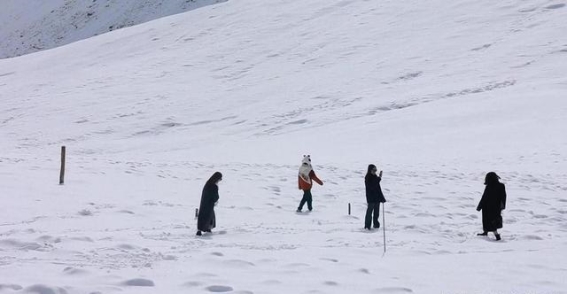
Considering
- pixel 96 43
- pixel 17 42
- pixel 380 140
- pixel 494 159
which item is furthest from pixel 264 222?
pixel 17 42

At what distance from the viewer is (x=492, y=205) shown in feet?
41.7

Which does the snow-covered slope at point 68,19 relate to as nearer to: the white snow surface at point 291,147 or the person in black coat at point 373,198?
the white snow surface at point 291,147

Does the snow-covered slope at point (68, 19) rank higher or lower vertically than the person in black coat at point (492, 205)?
higher

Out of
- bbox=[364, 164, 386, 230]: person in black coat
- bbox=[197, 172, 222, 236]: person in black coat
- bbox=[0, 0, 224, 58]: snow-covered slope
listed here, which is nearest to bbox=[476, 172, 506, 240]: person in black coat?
bbox=[364, 164, 386, 230]: person in black coat

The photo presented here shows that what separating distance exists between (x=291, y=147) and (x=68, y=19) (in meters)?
70.0

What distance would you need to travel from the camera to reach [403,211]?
52.2ft

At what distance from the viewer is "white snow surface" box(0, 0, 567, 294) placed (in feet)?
30.3

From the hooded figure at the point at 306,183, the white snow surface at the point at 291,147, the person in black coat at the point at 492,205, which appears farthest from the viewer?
the hooded figure at the point at 306,183

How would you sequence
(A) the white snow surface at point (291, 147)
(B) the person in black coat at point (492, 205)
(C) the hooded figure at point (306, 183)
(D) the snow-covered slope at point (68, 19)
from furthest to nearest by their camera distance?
1. (D) the snow-covered slope at point (68, 19)
2. (C) the hooded figure at point (306, 183)
3. (B) the person in black coat at point (492, 205)
4. (A) the white snow surface at point (291, 147)

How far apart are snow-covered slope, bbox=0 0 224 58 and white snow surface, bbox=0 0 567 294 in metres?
16.3

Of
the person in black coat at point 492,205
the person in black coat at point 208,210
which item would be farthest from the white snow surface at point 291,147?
the person in black coat at point 492,205

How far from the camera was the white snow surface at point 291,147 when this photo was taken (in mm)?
9234

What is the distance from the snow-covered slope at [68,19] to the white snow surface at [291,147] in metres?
16.3

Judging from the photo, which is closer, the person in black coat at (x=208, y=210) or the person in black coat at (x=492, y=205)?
the person in black coat at (x=208, y=210)
